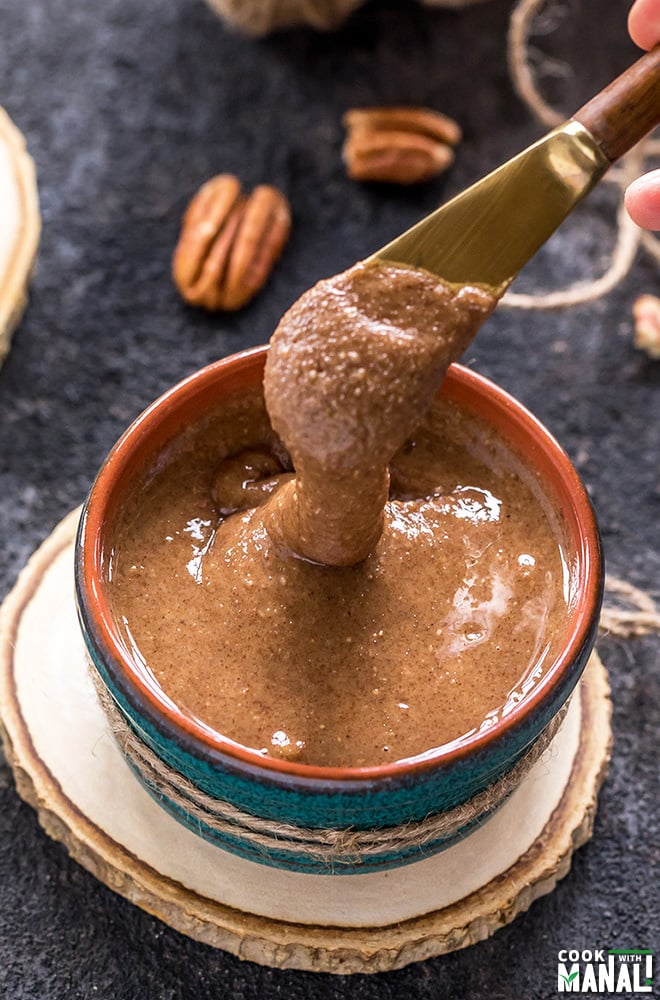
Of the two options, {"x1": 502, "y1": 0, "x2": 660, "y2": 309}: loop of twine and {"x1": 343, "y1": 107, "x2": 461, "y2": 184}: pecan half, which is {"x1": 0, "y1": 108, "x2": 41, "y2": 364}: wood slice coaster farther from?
{"x1": 502, "y1": 0, "x2": 660, "y2": 309}: loop of twine

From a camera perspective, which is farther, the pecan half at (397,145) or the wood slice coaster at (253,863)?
the pecan half at (397,145)

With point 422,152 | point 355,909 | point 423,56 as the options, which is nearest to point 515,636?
point 355,909

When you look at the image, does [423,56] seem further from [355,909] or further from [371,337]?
[355,909]

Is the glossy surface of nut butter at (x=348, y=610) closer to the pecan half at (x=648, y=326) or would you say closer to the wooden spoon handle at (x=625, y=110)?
the wooden spoon handle at (x=625, y=110)

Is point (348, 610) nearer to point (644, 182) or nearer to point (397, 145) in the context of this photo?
point (644, 182)

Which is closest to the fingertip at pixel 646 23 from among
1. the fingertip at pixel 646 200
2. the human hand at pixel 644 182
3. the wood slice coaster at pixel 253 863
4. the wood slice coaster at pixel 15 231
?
the human hand at pixel 644 182

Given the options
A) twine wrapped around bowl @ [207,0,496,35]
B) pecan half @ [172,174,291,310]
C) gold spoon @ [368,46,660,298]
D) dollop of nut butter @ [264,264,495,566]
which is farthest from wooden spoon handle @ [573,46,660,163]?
twine wrapped around bowl @ [207,0,496,35]

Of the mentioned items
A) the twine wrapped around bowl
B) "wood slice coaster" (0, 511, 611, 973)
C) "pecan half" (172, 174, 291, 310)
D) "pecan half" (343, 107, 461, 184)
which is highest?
the twine wrapped around bowl
